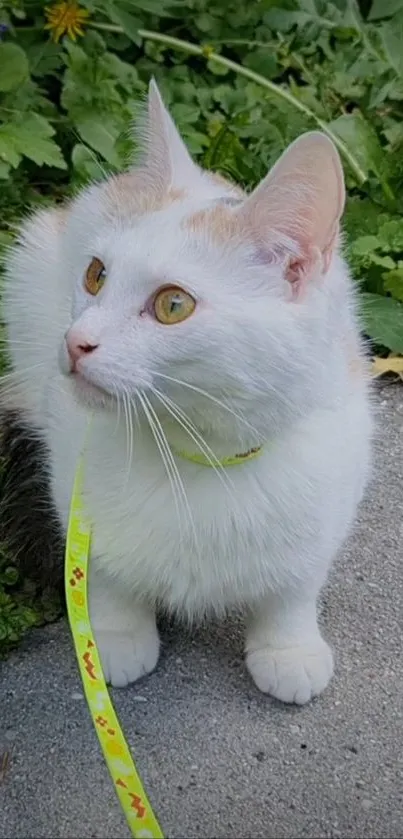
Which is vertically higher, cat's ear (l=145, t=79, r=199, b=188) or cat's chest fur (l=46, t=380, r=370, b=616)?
cat's ear (l=145, t=79, r=199, b=188)

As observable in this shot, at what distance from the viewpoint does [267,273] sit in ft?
4.67

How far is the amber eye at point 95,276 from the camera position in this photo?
1.45 m

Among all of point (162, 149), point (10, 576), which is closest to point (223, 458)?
point (162, 149)

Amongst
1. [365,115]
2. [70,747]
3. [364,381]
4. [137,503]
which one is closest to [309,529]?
[137,503]

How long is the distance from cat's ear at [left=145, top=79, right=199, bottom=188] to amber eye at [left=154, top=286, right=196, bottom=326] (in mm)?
257

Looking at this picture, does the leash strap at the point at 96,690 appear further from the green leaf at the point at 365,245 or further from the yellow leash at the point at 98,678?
the green leaf at the point at 365,245

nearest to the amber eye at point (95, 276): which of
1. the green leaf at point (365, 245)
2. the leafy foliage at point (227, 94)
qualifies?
the leafy foliage at point (227, 94)

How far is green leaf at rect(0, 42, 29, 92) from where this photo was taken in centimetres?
266

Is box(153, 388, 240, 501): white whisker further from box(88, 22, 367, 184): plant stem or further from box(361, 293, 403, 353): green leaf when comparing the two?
box(88, 22, 367, 184): plant stem

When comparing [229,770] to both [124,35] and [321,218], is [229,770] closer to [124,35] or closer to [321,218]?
[321,218]

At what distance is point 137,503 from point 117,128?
1.43 metres

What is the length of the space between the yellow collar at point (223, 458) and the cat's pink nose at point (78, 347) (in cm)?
27

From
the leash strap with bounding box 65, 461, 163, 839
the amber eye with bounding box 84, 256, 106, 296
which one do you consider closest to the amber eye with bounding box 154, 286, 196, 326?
the amber eye with bounding box 84, 256, 106, 296

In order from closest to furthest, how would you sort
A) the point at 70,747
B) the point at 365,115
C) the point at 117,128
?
the point at 70,747, the point at 117,128, the point at 365,115
